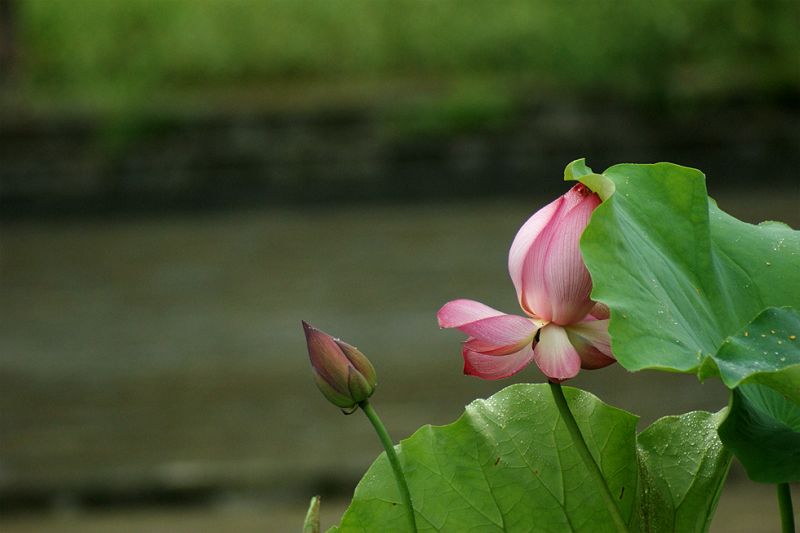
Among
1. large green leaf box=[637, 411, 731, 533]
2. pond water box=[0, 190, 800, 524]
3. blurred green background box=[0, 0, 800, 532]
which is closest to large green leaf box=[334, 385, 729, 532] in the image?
large green leaf box=[637, 411, 731, 533]

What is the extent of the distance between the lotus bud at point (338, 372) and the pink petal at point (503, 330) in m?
0.05

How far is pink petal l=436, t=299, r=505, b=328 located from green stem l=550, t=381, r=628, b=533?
0.13ft

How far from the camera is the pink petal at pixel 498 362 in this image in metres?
0.52

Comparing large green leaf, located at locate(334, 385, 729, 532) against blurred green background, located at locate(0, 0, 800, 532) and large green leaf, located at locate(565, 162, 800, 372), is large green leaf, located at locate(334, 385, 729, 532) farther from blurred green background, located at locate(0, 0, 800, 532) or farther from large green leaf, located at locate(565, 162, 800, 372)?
blurred green background, located at locate(0, 0, 800, 532)

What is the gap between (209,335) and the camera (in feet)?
20.0

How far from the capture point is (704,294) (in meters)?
0.58

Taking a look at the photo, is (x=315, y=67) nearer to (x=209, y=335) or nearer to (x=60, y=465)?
(x=209, y=335)

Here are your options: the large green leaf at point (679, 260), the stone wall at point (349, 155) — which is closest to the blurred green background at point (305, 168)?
the stone wall at point (349, 155)

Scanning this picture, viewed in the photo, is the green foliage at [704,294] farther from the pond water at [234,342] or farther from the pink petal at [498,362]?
the pond water at [234,342]

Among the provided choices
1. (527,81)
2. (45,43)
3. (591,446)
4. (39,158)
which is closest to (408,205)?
(527,81)

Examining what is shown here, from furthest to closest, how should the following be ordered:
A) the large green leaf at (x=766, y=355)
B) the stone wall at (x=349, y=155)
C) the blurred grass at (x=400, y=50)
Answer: the blurred grass at (x=400, y=50) → the stone wall at (x=349, y=155) → the large green leaf at (x=766, y=355)

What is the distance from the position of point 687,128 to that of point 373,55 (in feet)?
8.41

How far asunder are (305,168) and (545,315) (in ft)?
28.4

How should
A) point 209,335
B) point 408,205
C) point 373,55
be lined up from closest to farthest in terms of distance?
point 209,335, point 408,205, point 373,55
